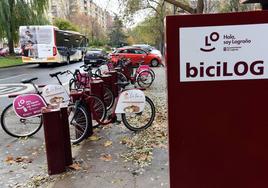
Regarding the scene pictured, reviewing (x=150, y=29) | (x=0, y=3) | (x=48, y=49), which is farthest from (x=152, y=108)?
(x=150, y=29)

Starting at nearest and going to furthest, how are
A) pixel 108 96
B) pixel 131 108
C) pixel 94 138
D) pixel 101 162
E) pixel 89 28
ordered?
pixel 101 162 < pixel 94 138 < pixel 131 108 < pixel 108 96 < pixel 89 28

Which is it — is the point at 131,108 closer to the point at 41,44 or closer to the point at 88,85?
the point at 88,85

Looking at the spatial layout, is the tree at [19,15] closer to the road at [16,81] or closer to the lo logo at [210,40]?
the road at [16,81]

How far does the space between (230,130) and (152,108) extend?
3825mm

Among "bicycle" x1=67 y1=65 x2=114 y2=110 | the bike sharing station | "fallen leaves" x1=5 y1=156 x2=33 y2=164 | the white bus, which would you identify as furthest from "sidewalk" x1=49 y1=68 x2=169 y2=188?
the white bus

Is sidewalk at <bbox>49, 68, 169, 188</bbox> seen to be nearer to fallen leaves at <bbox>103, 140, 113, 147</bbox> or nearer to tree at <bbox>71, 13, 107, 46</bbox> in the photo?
fallen leaves at <bbox>103, 140, 113, 147</bbox>

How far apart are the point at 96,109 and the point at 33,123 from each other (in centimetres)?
123

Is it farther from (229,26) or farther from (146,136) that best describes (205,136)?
(146,136)

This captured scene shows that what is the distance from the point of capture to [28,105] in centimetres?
586

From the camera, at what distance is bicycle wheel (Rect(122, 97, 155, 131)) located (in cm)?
615

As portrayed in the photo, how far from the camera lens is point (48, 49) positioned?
24.8 meters

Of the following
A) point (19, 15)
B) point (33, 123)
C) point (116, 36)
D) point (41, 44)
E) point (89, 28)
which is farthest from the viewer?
point (89, 28)

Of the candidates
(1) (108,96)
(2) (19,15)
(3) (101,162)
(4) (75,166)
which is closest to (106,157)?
(3) (101,162)

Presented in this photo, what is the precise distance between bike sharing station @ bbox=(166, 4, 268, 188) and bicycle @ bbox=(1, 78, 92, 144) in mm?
3224
